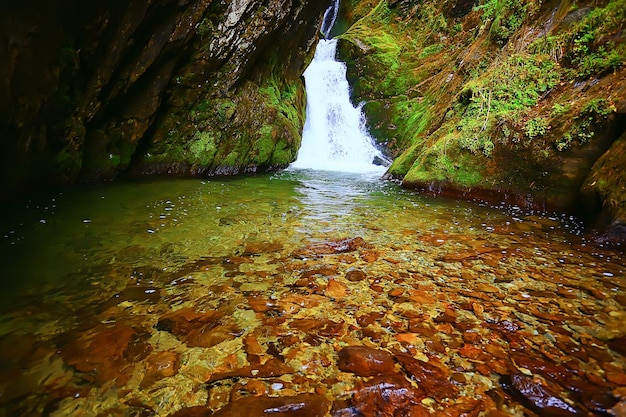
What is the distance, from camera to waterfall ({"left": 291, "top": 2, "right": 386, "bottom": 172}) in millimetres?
14945

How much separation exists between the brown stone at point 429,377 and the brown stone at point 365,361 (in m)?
0.09

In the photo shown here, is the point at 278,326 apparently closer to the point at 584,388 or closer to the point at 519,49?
the point at 584,388

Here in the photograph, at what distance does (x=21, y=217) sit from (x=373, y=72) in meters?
16.5

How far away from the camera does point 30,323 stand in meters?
2.38

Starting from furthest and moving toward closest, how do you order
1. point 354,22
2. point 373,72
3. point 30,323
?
1. point 354,22
2. point 373,72
3. point 30,323

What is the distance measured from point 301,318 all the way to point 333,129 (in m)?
14.4

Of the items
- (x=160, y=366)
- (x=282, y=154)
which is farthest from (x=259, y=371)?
(x=282, y=154)

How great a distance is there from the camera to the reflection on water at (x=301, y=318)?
1.84 metres

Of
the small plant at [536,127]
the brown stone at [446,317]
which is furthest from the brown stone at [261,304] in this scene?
the small plant at [536,127]

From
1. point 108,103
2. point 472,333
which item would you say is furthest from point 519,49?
point 108,103

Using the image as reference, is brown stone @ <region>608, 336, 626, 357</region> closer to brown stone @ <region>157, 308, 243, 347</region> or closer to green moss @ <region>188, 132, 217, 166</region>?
brown stone @ <region>157, 308, 243, 347</region>

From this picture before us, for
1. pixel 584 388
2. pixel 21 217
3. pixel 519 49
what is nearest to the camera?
pixel 584 388

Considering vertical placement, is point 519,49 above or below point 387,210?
above

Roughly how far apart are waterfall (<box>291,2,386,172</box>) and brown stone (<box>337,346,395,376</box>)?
1091 cm
